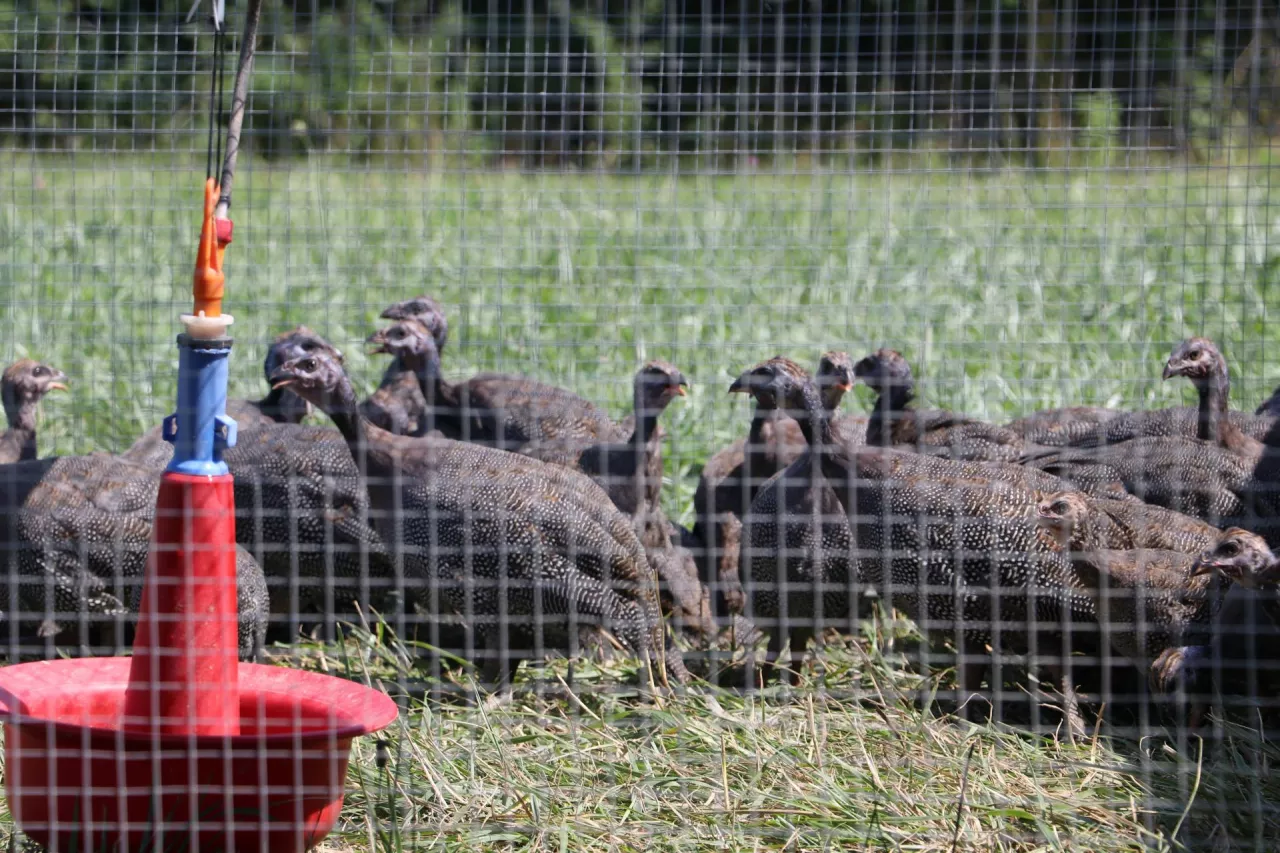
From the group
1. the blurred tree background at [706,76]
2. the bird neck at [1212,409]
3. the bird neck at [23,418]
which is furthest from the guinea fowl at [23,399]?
the bird neck at [1212,409]

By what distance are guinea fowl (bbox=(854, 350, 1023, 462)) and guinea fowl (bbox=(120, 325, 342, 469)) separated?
1.80 m

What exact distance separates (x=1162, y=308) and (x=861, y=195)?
2.72 m

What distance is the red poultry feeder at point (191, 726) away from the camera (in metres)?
2.68

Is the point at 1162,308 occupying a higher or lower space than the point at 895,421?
higher

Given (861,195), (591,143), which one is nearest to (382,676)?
(591,143)

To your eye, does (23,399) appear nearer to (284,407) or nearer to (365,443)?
(284,407)

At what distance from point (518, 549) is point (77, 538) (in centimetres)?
122

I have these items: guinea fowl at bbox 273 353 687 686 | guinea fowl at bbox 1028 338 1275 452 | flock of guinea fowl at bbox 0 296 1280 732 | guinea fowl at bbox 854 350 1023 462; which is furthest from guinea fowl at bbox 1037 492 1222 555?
guinea fowl at bbox 273 353 687 686

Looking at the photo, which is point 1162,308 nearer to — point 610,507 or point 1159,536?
point 1159,536

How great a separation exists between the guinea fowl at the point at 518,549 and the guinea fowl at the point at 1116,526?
105 cm

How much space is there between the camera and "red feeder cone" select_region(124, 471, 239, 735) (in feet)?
9.05

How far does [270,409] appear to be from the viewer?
5.84m

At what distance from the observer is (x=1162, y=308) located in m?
5.65

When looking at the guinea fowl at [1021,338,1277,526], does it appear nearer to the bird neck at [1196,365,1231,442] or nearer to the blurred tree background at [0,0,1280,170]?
the bird neck at [1196,365,1231,442]
